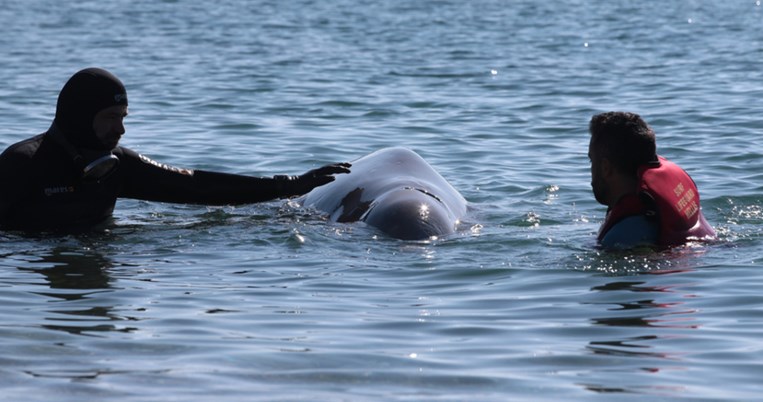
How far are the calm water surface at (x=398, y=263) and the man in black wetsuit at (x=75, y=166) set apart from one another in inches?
8.7

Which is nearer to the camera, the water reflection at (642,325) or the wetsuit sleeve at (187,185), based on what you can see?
the water reflection at (642,325)

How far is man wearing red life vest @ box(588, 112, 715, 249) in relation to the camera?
777 cm

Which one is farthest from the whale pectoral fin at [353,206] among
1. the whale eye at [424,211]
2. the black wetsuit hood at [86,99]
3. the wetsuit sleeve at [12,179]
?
the wetsuit sleeve at [12,179]

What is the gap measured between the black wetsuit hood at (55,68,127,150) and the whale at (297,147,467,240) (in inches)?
67.1

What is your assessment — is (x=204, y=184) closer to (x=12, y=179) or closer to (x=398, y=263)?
(x=12, y=179)

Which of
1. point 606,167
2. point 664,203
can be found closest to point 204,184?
point 606,167

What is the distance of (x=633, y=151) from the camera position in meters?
7.80

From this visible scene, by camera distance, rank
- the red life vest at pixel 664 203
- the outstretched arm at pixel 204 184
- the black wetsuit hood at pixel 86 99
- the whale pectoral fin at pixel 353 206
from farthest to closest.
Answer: the outstretched arm at pixel 204 184, the whale pectoral fin at pixel 353 206, the black wetsuit hood at pixel 86 99, the red life vest at pixel 664 203

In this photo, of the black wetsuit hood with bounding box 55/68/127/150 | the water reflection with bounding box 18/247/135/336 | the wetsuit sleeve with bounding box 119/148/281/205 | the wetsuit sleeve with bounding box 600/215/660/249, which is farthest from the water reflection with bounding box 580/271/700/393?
the black wetsuit hood with bounding box 55/68/127/150

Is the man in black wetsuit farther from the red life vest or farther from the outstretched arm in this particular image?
the red life vest

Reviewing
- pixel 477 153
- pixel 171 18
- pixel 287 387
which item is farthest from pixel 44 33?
pixel 287 387

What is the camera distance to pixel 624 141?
778cm

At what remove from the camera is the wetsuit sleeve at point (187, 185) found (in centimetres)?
942

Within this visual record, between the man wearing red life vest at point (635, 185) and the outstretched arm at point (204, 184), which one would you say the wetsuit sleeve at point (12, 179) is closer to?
the outstretched arm at point (204, 184)
